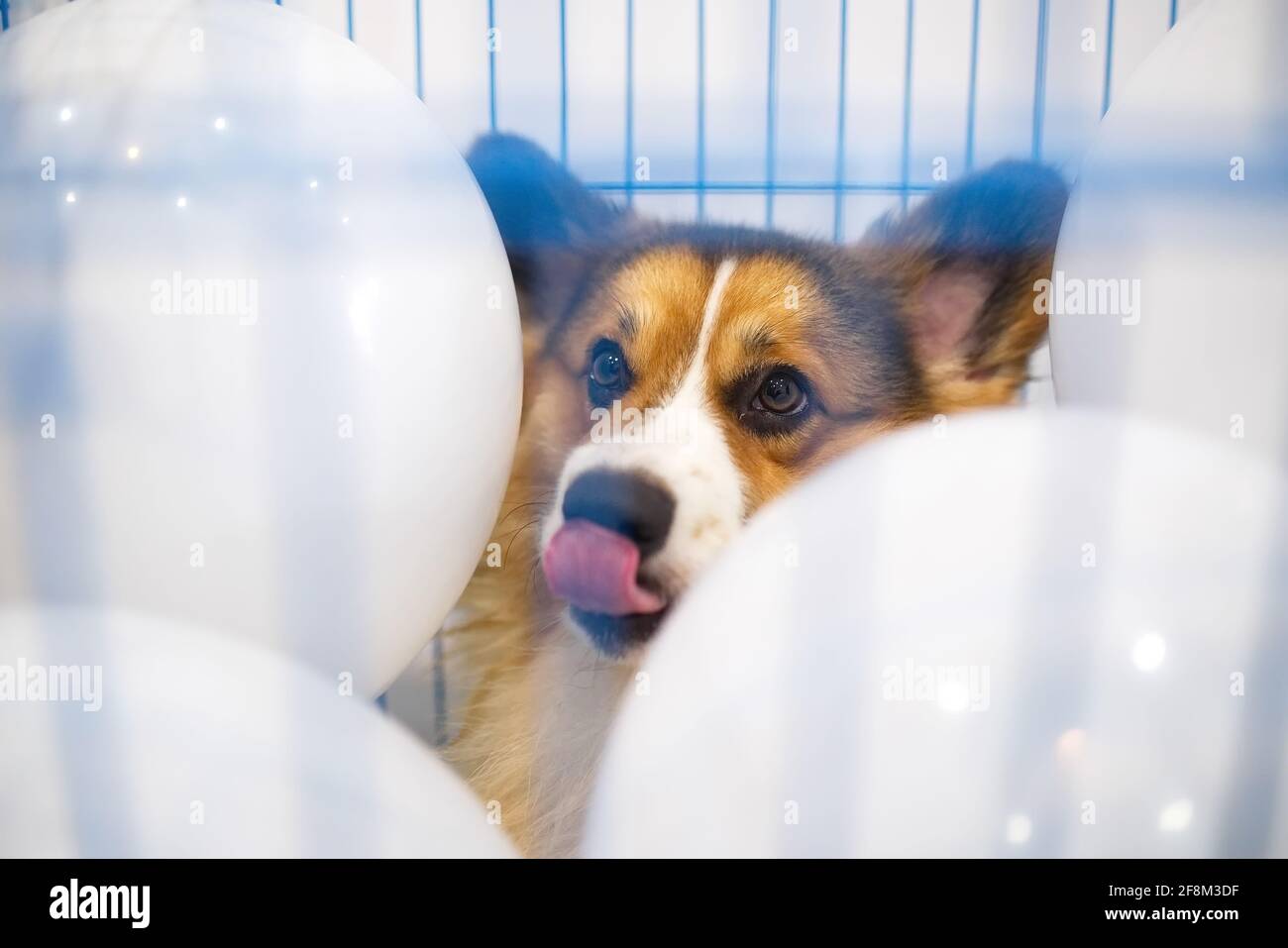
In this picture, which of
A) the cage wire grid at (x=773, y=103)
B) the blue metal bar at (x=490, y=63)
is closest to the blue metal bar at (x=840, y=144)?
the cage wire grid at (x=773, y=103)

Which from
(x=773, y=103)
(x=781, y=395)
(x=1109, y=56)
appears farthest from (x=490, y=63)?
(x=1109, y=56)

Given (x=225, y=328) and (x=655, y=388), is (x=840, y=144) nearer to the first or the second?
(x=655, y=388)

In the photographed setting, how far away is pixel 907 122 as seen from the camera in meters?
1.49

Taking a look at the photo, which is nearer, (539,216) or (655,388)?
(655,388)

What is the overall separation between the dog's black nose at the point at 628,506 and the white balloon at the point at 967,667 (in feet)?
0.30

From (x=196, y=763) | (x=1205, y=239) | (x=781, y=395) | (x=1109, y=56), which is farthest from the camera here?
(x=1109, y=56)

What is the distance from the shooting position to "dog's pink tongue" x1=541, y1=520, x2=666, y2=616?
1202 millimetres

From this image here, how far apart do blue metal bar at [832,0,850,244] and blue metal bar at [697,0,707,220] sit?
0.20 m

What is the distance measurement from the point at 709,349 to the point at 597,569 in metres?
0.35

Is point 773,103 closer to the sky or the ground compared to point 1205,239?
closer to the sky

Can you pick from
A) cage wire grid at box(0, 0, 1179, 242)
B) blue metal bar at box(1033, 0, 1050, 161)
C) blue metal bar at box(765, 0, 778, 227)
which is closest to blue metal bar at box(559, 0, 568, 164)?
cage wire grid at box(0, 0, 1179, 242)

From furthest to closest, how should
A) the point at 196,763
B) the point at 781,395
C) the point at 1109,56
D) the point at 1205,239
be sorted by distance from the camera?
the point at 1109,56 → the point at 781,395 → the point at 1205,239 → the point at 196,763

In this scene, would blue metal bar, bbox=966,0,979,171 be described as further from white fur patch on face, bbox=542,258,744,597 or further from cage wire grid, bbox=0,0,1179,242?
white fur patch on face, bbox=542,258,744,597
